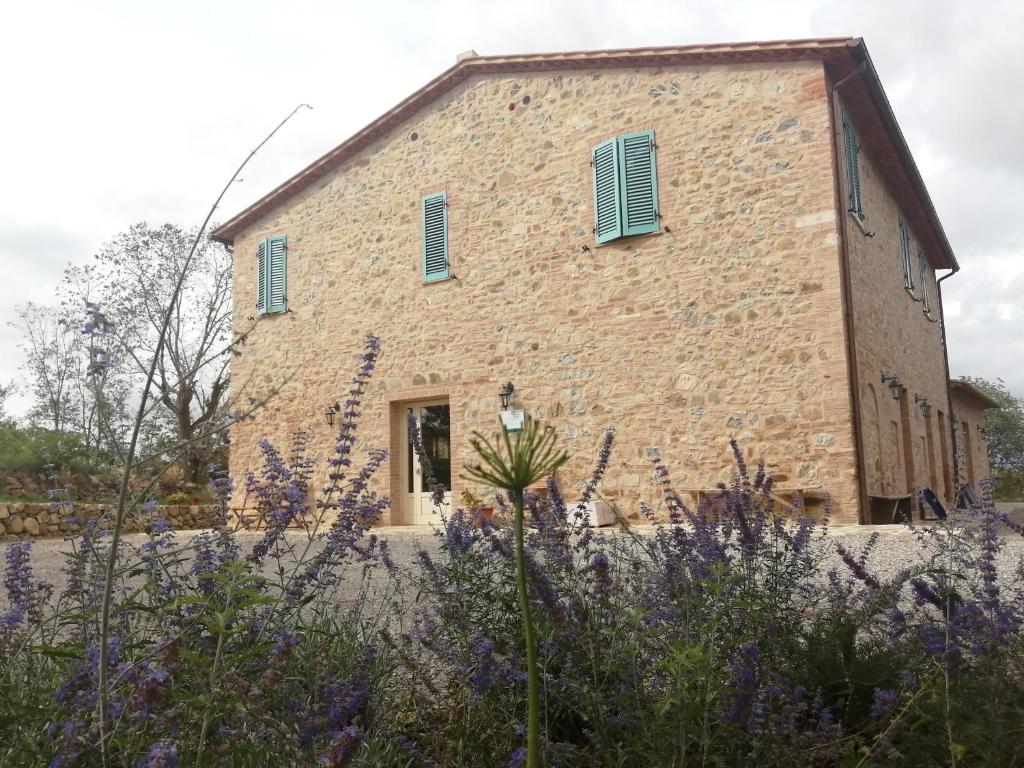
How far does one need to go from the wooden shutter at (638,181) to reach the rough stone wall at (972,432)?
10.3 meters

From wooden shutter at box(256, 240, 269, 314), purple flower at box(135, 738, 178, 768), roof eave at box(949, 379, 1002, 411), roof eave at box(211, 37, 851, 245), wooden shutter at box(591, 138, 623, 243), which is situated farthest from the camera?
roof eave at box(949, 379, 1002, 411)

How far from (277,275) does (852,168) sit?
8072 mm

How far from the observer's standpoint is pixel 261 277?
1268 cm

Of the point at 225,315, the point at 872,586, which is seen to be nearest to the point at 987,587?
the point at 872,586

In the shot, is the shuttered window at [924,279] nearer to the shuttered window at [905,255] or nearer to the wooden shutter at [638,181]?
the shuttered window at [905,255]

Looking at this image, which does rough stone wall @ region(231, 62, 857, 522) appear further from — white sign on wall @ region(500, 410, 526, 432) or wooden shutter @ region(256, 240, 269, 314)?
wooden shutter @ region(256, 240, 269, 314)

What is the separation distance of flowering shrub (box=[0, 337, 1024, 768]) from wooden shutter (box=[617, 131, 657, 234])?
22.4ft

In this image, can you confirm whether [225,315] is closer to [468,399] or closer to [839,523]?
[468,399]

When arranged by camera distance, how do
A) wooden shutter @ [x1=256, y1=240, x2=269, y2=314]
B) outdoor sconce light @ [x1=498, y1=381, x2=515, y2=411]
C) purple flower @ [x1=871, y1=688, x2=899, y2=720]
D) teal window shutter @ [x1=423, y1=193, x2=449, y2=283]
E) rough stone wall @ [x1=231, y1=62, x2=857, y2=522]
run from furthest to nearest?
1. wooden shutter @ [x1=256, y1=240, x2=269, y2=314]
2. teal window shutter @ [x1=423, y1=193, x2=449, y2=283]
3. outdoor sconce light @ [x1=498, y1=381, x2=515, y2=411]
4. rough stone wall @ [x1=231, y1=62, x2=857, y2=522]
5. purple flower @ [x1=871, y1=688, x2=899, y2=720]

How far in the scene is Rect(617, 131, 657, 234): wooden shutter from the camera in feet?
30.4

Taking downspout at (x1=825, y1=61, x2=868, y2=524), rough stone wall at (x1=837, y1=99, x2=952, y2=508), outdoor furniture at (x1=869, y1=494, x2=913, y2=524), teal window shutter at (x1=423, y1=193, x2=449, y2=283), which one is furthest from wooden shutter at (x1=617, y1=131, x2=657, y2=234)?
outdoor furniture at (x1=869, y1=494, x2=913, y2=524)

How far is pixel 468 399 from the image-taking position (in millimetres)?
10281

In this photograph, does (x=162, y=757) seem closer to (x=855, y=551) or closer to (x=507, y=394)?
(x=855, y=551)

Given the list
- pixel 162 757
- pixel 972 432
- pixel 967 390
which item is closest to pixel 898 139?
pixel 967 390
